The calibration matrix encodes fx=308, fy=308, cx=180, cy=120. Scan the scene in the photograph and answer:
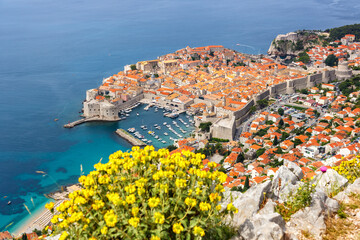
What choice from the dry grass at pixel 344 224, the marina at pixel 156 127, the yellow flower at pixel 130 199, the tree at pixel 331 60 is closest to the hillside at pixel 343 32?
the tree at pixel 331 60

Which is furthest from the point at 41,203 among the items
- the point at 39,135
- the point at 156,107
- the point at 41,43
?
the point at 41,43

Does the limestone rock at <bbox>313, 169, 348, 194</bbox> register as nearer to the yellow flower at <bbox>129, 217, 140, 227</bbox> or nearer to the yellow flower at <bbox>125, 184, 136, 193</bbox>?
the yellow flower at <bbox>125, 184, 136, 193</bbox>

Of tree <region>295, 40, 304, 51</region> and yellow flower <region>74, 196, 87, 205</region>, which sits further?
tree <region>295, 40, 304, 51</region>

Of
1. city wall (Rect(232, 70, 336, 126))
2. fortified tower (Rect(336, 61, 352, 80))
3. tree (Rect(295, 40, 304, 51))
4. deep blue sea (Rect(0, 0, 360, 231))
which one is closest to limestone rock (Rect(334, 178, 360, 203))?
deep blue sea (Rect(0, 0, 360, 231))

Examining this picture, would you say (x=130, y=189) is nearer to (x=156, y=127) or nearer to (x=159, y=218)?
(x=159, y=218)

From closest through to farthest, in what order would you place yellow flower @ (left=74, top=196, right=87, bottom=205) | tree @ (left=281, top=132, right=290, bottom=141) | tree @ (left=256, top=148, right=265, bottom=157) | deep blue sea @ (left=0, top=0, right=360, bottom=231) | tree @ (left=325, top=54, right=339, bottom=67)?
yellow flower @ (left=74, top=196, right=87, bottom=205) < tree @ (left=256, top=148, right=265, bottom=157) < tree @ (left=281, top=132, right=290, bottom=141) < deep blue sea @ (left=0, top=0, right=360, bottom=231) < tree @ (left=325, top=54, right=339, bottom=67)

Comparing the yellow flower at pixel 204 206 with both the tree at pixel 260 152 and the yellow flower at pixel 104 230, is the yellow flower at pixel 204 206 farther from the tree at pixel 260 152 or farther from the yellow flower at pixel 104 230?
the tree at pixel 260 152
